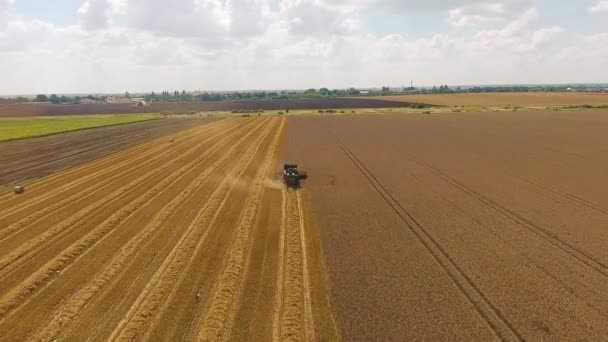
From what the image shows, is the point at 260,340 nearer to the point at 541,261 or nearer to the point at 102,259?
the point at 102,259

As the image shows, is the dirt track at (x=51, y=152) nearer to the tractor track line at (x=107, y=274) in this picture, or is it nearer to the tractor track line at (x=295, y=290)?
the tractor track line at (x=107, y=274)

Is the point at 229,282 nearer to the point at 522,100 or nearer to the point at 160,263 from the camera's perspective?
the point at 160,263

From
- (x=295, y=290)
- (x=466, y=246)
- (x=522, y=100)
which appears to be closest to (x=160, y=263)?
(x=295, y=290)

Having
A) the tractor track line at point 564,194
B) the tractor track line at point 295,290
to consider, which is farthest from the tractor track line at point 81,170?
the tractor track line at point 564,194

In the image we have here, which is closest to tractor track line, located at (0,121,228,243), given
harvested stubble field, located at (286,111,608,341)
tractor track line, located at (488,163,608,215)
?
harvested stubble field, located at (286,111,608,341)

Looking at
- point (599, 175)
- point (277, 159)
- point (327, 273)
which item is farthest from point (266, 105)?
point (327, 273)

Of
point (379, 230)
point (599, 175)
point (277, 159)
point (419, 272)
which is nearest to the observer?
point (419, 272)

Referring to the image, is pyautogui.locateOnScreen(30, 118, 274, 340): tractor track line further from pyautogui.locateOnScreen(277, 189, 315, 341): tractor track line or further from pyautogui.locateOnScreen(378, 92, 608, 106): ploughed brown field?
pyautogui.locateOnScreen(378, 92, 608, 106): ploughed brown field
